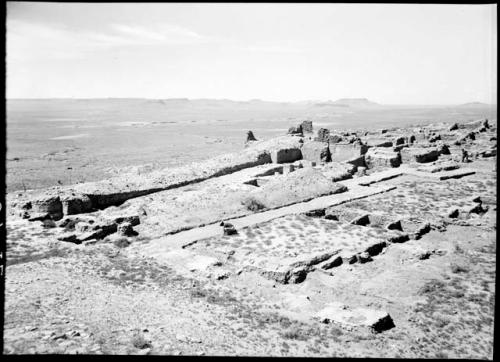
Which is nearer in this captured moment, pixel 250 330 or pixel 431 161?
pixel 250 330

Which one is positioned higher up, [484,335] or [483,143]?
[483,143]

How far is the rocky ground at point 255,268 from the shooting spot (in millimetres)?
8000

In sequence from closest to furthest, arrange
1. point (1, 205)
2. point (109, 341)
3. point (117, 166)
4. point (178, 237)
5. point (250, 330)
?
1. point (1, 205)
2. point (109, 341)
3. point (250, 330)
4. point (178, 237)
5. point (117, 166)

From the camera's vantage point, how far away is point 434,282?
417 inches

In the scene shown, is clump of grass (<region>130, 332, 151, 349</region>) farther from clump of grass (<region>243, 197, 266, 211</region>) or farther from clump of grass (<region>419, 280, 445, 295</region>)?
clump of grass (<region>243, 197, 266, 211</region>)

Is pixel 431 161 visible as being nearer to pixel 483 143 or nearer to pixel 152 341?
pixel 483 143

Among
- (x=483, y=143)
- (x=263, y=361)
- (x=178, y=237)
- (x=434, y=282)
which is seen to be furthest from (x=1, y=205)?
(x=483, y=143)

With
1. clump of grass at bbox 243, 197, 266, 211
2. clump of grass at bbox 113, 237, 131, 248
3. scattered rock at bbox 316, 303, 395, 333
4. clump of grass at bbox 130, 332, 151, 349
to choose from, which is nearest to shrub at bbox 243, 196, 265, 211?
clump of grass at bbox 243, 197, 266, 211

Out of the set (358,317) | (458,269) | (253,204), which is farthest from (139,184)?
(458,269)

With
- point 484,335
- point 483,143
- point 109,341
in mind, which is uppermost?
point 483,143

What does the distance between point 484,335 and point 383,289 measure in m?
2.46

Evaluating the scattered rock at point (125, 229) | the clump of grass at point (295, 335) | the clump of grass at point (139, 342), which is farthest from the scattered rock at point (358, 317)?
the scattered rock at point (125, 229)

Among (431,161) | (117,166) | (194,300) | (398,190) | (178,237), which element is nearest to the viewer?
(194,300)

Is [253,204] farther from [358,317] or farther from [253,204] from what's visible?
[358,317]
